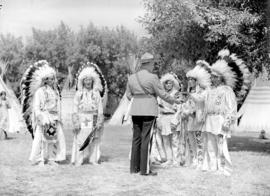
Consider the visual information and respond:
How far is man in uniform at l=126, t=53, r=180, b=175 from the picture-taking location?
28.9 feet

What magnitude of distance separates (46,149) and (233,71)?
4.29m

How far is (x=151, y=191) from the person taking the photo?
7195mm

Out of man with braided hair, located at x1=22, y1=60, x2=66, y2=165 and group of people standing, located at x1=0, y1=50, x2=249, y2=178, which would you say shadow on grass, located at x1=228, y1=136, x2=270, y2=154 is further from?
man with braided hair, located at x1=22, y1=60, x2=66, y2=165

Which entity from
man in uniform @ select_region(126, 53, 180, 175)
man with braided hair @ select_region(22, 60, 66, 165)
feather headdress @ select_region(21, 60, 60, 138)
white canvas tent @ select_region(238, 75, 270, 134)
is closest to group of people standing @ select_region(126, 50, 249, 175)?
man in uniform @ select_region(126, 53, 180, 175)

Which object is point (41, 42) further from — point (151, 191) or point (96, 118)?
point (151, 191)

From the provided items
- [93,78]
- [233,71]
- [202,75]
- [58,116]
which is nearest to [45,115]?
[58,116]

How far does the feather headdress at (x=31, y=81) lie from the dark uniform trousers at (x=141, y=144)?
2571mm

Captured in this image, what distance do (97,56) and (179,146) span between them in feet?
96.5

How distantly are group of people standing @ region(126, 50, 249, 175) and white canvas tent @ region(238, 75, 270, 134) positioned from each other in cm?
1315

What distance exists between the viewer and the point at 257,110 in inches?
938

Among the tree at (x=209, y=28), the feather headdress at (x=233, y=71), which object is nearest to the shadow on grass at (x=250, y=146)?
the tree at (x=209, y=28)

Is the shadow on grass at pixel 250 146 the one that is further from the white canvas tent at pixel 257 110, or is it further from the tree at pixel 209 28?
the white canvas tent at pixel 257 110

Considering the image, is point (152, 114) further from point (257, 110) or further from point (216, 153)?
point (257, 110)

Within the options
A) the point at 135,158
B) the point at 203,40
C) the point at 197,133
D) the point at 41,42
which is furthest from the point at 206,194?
the point at 41,42
